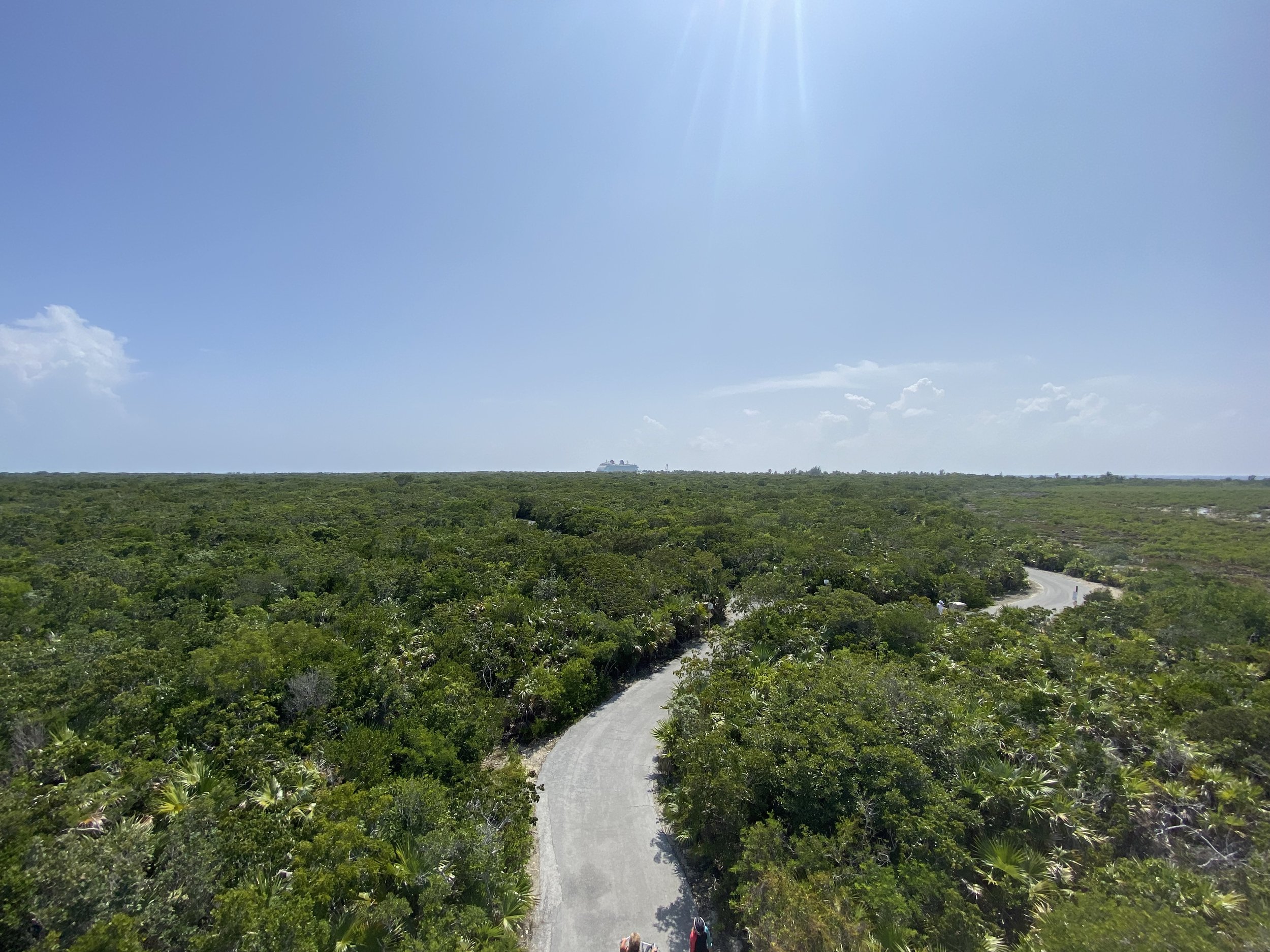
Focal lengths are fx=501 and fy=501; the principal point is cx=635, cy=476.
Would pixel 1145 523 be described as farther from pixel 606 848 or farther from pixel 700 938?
pixel 700 938

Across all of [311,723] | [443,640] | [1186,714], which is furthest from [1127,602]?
[311,723]

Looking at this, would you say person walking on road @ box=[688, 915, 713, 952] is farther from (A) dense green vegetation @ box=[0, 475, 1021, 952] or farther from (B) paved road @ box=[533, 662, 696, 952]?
(A) dense green vegetation @ box=[0, 475, 1021, 952]

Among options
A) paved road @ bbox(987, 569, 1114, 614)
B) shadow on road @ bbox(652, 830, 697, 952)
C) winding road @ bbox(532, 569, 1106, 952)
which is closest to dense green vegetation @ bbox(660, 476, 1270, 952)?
shadow on road @ bbox(652, 830, 697, 952)

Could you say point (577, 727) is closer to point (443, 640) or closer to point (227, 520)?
point (443, 640)

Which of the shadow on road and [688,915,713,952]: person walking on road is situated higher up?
[688,915,713,952]: person walking on road

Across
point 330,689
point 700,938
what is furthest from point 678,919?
point 330,689

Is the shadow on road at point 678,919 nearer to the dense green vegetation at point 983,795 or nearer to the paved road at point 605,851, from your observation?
the paved road at point 605,851

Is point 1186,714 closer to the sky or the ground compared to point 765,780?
closer to the sky
